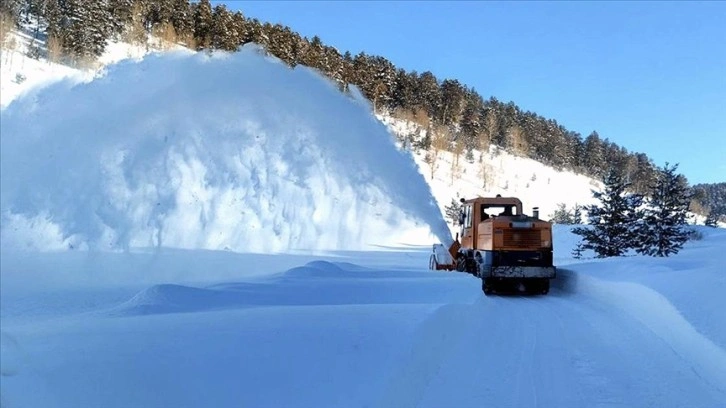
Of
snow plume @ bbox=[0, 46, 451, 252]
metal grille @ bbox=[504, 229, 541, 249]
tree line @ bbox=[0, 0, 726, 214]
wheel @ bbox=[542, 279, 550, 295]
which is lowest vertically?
wheel @ bbox=[542, 279, 550, 295]

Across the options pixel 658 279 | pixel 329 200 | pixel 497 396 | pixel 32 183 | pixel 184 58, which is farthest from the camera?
pixel 329 200

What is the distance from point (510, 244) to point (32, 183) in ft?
32.1

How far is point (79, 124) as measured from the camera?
907 cm

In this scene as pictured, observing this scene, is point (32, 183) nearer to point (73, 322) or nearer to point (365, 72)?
point (73, 322)

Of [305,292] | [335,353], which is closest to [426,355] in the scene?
[335,353]

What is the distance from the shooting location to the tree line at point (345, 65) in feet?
158

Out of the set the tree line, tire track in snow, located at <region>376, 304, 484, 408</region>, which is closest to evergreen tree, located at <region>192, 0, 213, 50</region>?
the tree line

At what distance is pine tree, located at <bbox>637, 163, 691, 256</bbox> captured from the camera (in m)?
24.4

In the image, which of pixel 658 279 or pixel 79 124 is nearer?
pixel 79 124

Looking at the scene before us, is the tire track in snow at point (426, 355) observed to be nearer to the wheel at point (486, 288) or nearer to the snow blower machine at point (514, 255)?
the snow blower machine at point (514, 255)

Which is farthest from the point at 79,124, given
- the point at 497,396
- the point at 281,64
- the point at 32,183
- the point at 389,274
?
the point at 497,396

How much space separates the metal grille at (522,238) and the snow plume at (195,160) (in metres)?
1.65

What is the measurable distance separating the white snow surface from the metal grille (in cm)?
137

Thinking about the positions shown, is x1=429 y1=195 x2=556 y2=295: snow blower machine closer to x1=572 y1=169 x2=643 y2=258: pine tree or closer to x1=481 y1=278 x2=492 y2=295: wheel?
x1=481 y1=278 x2=492 y2=295: wheel
